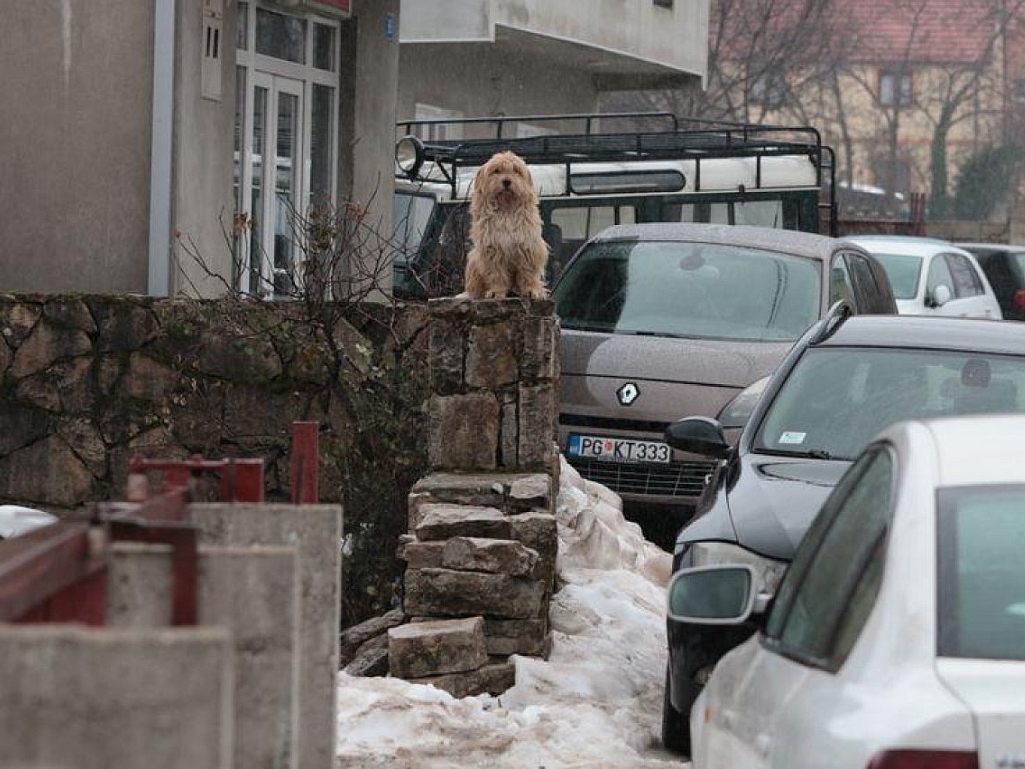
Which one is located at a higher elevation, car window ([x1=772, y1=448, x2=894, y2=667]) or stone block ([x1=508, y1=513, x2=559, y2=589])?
car window ([x1=772, y1=448, x2=894, y2=667])

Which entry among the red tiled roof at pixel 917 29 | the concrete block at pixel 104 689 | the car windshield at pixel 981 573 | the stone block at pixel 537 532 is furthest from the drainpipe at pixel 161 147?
the red tiled roof at pixel 917 29

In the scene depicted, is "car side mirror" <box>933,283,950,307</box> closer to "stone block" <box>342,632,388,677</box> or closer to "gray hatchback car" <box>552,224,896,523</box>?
"gray hatchback car" <box>552,224,896,523</box>

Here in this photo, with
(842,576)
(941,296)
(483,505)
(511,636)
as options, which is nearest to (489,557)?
(511,636)

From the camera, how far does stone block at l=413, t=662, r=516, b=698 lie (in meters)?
8.20

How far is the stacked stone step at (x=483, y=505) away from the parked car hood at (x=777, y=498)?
1.13 meters

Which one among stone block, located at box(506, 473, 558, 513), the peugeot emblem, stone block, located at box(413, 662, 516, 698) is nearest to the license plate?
the peugeot emblem

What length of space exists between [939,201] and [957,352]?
59.0m

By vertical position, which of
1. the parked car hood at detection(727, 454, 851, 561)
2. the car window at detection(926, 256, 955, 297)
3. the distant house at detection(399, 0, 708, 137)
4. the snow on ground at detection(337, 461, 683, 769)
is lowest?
the snow on ground at detection(337, 461, 683, 769)

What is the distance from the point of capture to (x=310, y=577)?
14.8 ft

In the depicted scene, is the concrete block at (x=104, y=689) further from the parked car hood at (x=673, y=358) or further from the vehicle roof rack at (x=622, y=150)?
the vehicle roof rack at (x=622, y=150)

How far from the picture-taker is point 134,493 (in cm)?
400

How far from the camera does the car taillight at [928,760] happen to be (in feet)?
10.8

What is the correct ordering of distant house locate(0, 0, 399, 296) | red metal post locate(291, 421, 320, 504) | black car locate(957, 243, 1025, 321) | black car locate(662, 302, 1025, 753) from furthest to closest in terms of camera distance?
black car locate(957, 243, 1025, 321), distant house locate(0, 0, 399, 296), black car locate(662, 302, 1025, 753), red metal post locate(291, 421, 320, 504)

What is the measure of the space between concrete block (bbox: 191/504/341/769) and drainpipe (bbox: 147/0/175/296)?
9375mm
